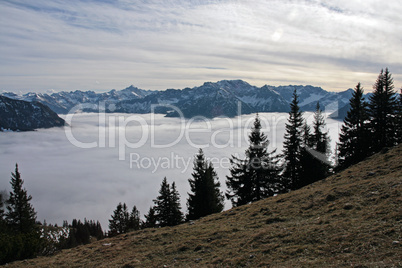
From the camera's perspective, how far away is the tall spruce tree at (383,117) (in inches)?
1474

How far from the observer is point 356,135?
130ft

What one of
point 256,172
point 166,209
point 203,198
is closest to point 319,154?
point 256,172

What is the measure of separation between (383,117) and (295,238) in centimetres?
3613

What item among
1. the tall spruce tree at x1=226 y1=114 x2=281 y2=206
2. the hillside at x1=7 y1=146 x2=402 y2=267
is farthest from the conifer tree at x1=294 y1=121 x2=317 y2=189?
the hillside at x1=7 y1=146 x2=402 y2=267

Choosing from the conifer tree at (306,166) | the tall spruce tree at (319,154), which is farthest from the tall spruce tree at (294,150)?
the tall spruce tree at (319,154)

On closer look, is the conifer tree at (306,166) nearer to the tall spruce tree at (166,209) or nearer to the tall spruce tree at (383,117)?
the tall spruce tree at (383,117)

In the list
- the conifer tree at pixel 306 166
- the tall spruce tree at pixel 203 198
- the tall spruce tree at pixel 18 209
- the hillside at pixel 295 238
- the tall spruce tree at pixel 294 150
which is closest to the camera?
the hillside at pixel 295 238

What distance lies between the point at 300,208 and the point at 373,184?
5.31 metres

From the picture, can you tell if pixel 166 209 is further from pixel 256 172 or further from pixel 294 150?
pixel 294 150

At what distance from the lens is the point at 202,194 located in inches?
1432

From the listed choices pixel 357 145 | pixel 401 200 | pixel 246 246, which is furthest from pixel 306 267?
pixel 357 145

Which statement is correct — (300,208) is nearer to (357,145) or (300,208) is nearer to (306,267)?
(306,267)

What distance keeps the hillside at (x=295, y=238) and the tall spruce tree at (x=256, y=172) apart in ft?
44.2

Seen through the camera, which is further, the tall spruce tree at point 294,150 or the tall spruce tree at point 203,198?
the tall spruce tree at point 294,150
